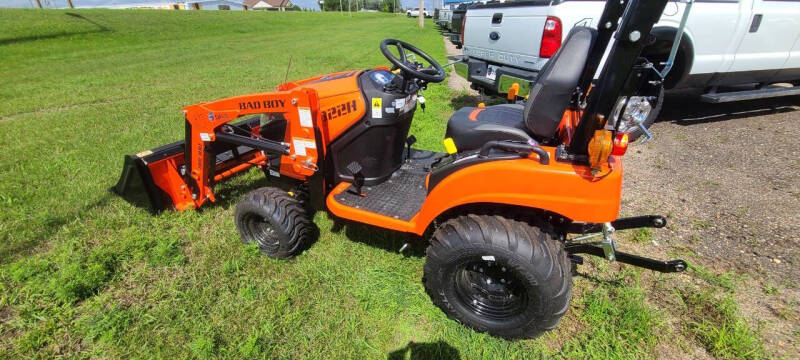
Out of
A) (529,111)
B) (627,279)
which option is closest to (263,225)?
(529,111)

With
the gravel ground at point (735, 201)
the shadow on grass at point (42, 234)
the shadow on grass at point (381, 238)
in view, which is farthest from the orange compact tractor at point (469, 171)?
the gravel ground at point (735, 201)

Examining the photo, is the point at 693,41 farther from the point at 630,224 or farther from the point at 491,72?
the point at 630,224

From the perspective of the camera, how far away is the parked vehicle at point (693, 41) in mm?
4355

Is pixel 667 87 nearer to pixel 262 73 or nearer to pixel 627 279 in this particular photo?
pixel 627 279

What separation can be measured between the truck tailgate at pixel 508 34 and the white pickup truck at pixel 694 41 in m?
0.01

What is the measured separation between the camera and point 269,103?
2.61 m

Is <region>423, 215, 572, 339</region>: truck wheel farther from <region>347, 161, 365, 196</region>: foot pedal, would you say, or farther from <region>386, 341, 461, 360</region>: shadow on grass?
<region>347, 161, 365, 196</region>: foot pedal

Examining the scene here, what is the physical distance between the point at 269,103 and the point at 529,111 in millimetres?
1747

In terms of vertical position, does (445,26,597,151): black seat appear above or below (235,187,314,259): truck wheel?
above

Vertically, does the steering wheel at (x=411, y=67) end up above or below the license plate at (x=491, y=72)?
above

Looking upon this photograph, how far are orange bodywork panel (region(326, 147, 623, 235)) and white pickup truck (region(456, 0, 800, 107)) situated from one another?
2941 millimetres

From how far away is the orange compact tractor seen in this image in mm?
1812

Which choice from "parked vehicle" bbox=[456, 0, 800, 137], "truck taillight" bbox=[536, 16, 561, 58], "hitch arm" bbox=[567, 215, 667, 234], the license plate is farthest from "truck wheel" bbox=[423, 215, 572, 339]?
the license plate

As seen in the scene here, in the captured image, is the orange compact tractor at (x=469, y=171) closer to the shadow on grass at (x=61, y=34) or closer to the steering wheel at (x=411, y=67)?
the steering wheel at (x=411, y=67)
